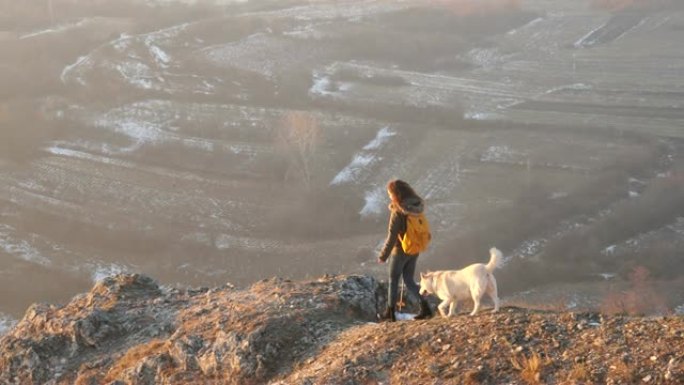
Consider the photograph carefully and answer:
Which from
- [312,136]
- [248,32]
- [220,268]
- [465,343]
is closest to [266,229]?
[220,268]

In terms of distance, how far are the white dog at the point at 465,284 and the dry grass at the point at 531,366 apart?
140 centimetres

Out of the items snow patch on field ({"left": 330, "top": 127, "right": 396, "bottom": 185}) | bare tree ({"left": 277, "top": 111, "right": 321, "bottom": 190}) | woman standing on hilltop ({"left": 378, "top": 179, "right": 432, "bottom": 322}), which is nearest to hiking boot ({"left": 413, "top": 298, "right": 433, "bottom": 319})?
woman standing on hilltop ({"left": 378, "top": 179, "right": 432, "bottom": 322})

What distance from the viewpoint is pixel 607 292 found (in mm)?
29422

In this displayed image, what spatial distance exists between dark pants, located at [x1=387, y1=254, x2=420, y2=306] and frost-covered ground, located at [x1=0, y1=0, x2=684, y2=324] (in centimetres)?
2018

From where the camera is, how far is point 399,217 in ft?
34.1

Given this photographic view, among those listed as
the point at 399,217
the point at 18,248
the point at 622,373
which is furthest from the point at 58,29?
the point at 622,373

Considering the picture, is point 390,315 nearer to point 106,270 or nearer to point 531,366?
point 531,366

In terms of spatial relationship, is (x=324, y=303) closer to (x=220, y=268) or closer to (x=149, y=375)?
(x=149, y=375)

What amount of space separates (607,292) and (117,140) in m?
29.9

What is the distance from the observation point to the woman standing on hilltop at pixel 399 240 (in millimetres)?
10281

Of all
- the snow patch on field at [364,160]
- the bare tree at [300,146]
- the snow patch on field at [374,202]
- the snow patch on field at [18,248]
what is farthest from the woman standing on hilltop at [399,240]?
Result: the snow patch on field at [364,160]

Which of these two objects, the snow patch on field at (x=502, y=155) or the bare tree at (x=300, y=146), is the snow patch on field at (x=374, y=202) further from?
the snow patch on field at (x=502, y=155)

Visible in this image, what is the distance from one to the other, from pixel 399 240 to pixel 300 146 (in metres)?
29.7

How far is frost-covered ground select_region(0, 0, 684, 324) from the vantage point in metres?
33.8
